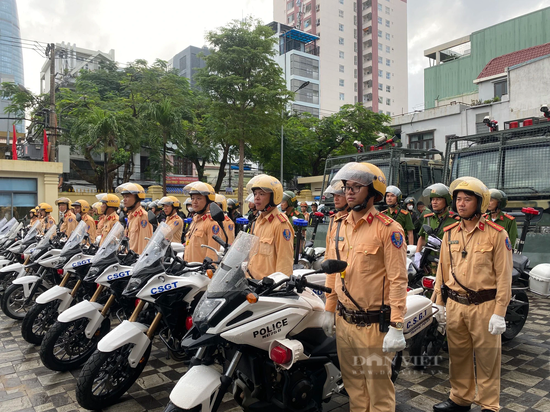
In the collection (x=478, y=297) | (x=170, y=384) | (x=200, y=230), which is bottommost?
(x=170, y=384)

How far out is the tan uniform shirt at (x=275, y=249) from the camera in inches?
154

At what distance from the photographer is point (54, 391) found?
3.99 metres

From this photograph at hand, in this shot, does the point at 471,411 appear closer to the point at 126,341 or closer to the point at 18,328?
the point at 126,341

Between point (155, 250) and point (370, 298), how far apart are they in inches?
77.9

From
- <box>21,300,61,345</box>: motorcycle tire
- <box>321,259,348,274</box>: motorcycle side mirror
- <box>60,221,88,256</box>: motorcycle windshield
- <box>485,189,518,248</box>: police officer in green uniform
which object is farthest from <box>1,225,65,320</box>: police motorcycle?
<box>485,189,518,248</box>: police officer in green uniform

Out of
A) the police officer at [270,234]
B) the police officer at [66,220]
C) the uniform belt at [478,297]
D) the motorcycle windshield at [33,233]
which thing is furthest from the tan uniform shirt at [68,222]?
the uniform belt at [478,297]

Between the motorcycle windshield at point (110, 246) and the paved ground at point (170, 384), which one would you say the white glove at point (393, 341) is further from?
the motorcycle windshield at point (110, 246)

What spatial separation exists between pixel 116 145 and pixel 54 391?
20164 millimetres

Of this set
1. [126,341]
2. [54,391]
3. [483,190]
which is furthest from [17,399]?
[483,190]

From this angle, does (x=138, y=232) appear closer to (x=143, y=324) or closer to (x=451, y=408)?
(x=143, y=324)

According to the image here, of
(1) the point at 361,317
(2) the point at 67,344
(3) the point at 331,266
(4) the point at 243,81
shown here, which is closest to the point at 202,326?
(3) the point at 331,266

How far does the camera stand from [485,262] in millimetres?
3229

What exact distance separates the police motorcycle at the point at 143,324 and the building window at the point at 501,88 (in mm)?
25404

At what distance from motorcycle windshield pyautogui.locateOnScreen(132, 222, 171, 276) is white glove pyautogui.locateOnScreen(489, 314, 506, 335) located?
→ 8.68ft
